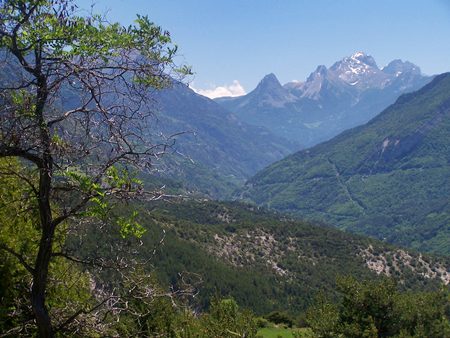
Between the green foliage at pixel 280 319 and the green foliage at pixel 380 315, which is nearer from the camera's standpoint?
the green foliage at pixel 380 315

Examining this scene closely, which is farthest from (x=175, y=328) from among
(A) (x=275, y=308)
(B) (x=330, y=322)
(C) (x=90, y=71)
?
(A) (x=275, y=308)

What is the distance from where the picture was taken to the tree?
639cm

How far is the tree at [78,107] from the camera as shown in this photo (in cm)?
639

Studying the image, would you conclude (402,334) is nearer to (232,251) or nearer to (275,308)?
(275,308)

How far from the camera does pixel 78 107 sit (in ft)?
22.9

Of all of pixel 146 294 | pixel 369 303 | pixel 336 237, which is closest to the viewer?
pixel 146 294

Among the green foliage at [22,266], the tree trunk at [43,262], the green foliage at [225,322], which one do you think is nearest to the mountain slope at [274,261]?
the green foliage at [225,322]

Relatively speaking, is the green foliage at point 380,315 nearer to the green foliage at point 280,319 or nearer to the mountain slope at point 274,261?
the green foliage at point 280,319

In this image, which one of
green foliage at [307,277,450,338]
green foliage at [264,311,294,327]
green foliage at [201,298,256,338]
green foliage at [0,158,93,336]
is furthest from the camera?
green foliage at [264,311,294,327]

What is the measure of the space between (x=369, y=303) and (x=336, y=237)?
138951mm

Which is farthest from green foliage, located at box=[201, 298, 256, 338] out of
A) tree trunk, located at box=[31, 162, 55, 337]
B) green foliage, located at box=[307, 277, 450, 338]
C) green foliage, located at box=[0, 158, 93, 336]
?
green foliage, located at box=[307, 277, 450, 338]

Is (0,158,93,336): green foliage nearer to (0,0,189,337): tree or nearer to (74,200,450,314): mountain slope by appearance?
(0,0,189,337): tree

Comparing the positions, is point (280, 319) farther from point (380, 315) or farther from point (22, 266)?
point (22, 266)

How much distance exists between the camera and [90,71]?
22.0 ft
